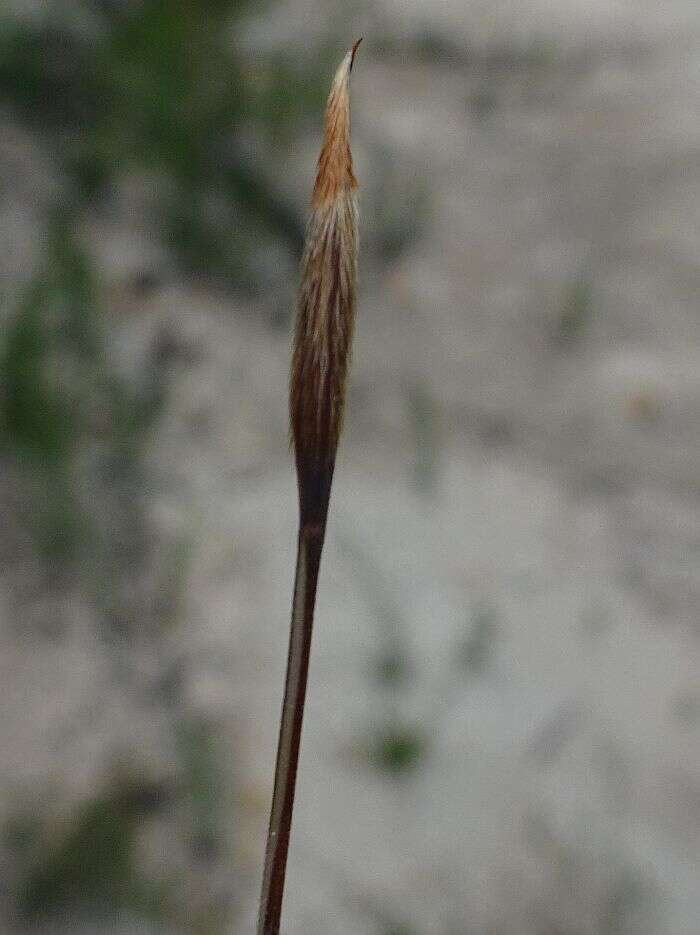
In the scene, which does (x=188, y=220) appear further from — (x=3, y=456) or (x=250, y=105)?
(x=3, y=456)

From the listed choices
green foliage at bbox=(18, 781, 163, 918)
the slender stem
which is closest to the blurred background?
green foliage at bbox=(18, 781, 163, 918)

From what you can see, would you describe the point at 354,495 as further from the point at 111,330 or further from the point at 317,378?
the point at 317,378

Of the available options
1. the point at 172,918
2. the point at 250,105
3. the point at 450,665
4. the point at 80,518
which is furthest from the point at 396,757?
the point at 250,105

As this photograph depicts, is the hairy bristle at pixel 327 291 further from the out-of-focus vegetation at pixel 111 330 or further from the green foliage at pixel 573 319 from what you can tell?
the green foliage at pixel 573 319

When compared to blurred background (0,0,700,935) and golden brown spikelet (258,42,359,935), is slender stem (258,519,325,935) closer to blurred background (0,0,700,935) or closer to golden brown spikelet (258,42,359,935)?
golden brown spikelet (258,42,359,935)

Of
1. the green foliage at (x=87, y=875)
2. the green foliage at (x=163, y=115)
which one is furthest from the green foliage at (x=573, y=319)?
the green foliage at (x=87, y=875)

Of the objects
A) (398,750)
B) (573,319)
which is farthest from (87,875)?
(573,319)
